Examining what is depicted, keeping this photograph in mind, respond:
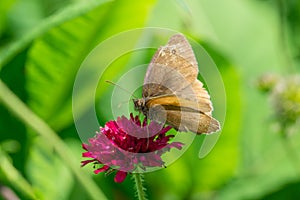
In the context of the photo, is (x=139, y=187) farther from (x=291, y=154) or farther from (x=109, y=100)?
(x=291, y=154)

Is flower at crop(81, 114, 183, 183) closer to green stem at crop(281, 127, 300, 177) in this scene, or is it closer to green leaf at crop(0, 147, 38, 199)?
green leaf at crop(0, 147, 38, 199)

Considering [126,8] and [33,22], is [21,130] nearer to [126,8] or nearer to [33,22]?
[126,8]

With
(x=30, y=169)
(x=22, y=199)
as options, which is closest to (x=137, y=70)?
(x=30, y=169)

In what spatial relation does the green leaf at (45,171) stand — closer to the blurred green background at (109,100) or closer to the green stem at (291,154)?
the blurred green background at (109,100)

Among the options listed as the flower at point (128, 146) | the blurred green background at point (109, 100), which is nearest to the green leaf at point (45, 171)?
the blurred green background at point (109, 100)

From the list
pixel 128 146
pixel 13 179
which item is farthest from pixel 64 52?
pixel 128 146

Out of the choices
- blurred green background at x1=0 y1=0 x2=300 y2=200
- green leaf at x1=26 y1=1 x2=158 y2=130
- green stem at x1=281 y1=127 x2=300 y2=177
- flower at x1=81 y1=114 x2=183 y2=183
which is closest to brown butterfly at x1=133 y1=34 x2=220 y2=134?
flower at x1=81 y1=114 x2=183 y2=183
